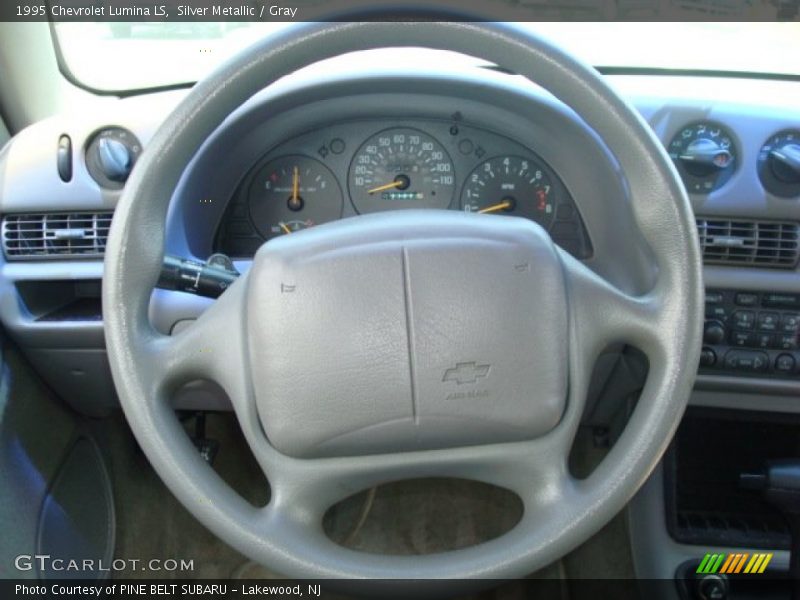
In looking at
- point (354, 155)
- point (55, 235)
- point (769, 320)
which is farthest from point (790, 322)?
point (55, 235)

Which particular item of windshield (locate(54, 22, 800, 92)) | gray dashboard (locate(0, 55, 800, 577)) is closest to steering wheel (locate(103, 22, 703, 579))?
gray dashboard (locate(0, 55, 800, 577))

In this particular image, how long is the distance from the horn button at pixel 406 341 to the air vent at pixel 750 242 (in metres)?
0.52

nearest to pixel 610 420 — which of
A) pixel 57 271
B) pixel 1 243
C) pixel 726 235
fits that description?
pixel 726 235

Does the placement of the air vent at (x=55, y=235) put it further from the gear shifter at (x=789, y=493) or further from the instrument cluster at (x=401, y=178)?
the gear shifter at (x=789, y=493)

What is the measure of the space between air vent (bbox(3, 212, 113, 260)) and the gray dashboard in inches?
0.7

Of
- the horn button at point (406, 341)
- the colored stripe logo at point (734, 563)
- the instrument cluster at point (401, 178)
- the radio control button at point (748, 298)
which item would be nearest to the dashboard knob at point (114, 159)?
the instrument cluster at point (401, 178)

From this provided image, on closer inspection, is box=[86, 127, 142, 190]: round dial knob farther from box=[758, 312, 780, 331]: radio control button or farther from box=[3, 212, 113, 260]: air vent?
box=[758, 312, 780, 331]: radio control button

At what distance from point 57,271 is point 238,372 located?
644 mm

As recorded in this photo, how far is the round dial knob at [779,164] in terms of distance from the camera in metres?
1.38

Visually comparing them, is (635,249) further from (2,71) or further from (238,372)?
(2,71)

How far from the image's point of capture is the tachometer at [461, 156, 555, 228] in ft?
4.89

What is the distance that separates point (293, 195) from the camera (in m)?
1.52

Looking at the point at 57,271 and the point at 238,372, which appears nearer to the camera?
the point at 238,372

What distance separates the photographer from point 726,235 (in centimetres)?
143
